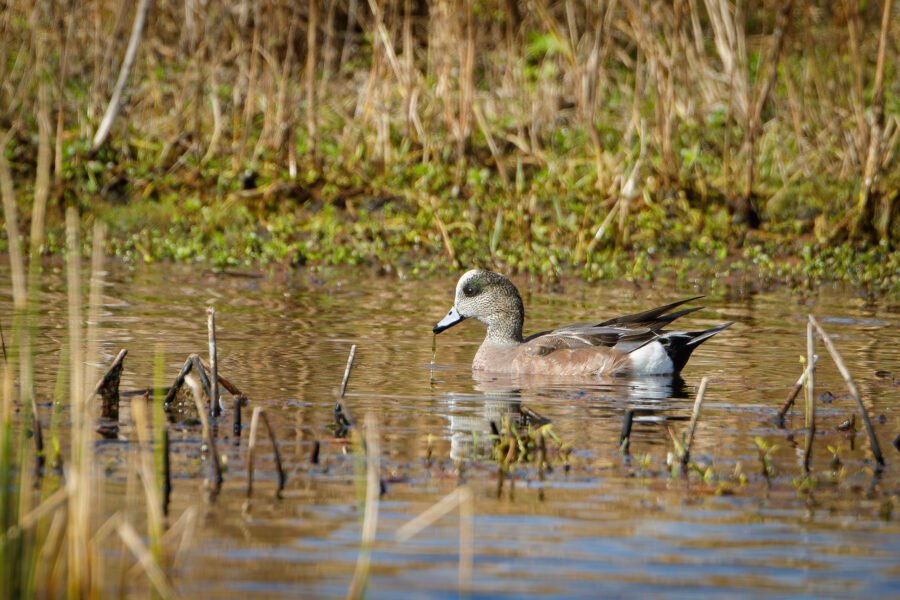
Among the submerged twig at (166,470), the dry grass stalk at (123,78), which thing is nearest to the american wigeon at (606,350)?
the submerged twig at (166,470)

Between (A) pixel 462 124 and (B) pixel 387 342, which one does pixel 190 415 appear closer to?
(B) pixel 387 342

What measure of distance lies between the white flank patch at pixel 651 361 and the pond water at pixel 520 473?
0.15 metres

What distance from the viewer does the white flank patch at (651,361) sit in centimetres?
820

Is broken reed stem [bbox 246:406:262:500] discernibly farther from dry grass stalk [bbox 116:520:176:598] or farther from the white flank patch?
the white flank patch

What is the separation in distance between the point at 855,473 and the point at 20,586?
3.11 meters

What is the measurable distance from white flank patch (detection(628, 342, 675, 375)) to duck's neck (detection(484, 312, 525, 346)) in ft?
2.99

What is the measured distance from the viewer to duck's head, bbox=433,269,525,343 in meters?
8.97

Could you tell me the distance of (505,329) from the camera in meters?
8.98

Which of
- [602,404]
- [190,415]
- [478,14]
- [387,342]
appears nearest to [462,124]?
[478,14]

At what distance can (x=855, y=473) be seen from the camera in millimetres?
5605

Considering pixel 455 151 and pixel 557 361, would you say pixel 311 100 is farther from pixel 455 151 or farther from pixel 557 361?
pixel 557 361

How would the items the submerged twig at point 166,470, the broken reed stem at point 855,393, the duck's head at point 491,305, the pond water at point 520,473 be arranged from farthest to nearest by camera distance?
the duck's head at point 491,305 < the broken reed stem at point 855,393 < the submerged twig at point 166,470 < the pond water at point 520,473

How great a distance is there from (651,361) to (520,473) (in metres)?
2.83

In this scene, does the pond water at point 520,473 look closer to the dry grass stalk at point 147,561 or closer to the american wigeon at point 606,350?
the american wigeon at point 606,350
